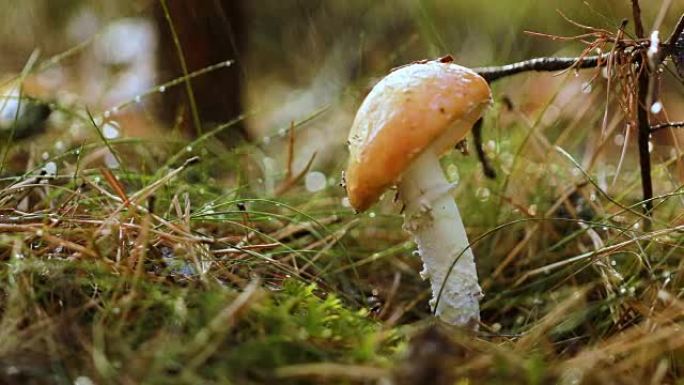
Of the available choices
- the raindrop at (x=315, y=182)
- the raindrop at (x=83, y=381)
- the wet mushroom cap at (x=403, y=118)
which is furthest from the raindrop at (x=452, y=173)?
the raindrop at (x=83, y=381)

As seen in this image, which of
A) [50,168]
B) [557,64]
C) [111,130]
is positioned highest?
[557,64]

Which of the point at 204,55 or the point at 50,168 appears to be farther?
the point at 204,55

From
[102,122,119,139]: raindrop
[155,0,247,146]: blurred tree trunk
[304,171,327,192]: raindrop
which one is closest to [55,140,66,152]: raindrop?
[102,122,119,139]: raindrop

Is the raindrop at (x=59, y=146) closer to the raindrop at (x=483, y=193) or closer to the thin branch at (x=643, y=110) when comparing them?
the raindrop at (x=483, y=193)

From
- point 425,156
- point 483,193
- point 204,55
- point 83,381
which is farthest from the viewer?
point 204,55

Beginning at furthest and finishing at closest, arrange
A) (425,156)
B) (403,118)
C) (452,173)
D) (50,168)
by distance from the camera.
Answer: (452,173) → (50,168) → (425,156) → (403,118)

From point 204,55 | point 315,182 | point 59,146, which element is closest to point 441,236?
point 315,182

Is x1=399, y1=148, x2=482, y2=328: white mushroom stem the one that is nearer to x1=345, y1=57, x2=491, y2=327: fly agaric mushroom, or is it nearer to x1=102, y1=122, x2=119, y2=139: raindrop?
x1=345, y1=57, x2=491, y2=327: fly agaric mushroom

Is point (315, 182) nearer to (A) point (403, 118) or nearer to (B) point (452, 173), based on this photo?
(B) point (452, 173)
